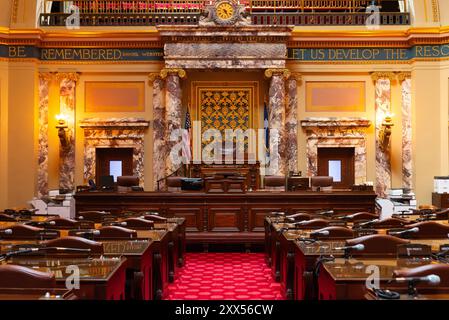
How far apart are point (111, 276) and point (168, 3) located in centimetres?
1497

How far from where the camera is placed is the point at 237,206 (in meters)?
11.3

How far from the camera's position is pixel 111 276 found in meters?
3.72

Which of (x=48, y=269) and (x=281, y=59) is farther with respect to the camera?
(x=281, y=59)

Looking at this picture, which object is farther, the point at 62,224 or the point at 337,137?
the point at 337,137

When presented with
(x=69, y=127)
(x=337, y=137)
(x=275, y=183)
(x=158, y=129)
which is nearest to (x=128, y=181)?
(x=158, y=129)

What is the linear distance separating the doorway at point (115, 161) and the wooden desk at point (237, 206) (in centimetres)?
550

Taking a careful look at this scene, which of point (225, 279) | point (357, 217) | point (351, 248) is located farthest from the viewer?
point (225, 279)

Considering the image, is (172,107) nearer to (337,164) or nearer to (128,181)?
(128,181)

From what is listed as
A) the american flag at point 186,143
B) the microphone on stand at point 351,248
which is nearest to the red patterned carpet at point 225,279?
the microphone on stand at point 351,248

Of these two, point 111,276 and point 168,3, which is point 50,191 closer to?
point 168,3

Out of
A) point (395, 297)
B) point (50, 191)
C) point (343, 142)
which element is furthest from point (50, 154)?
point (395, 297)

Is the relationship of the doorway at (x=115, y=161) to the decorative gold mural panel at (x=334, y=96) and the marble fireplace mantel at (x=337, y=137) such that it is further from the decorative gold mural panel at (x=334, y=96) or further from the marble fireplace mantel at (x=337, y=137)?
the decorative gold mural panel at (x=334, y=96)

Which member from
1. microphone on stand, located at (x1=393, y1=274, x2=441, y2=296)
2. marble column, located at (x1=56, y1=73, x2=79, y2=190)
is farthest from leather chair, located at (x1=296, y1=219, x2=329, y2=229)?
marble column, located at (x1=56, y1=73, x2=79, y2=190)

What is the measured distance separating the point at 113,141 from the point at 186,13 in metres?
4.21
